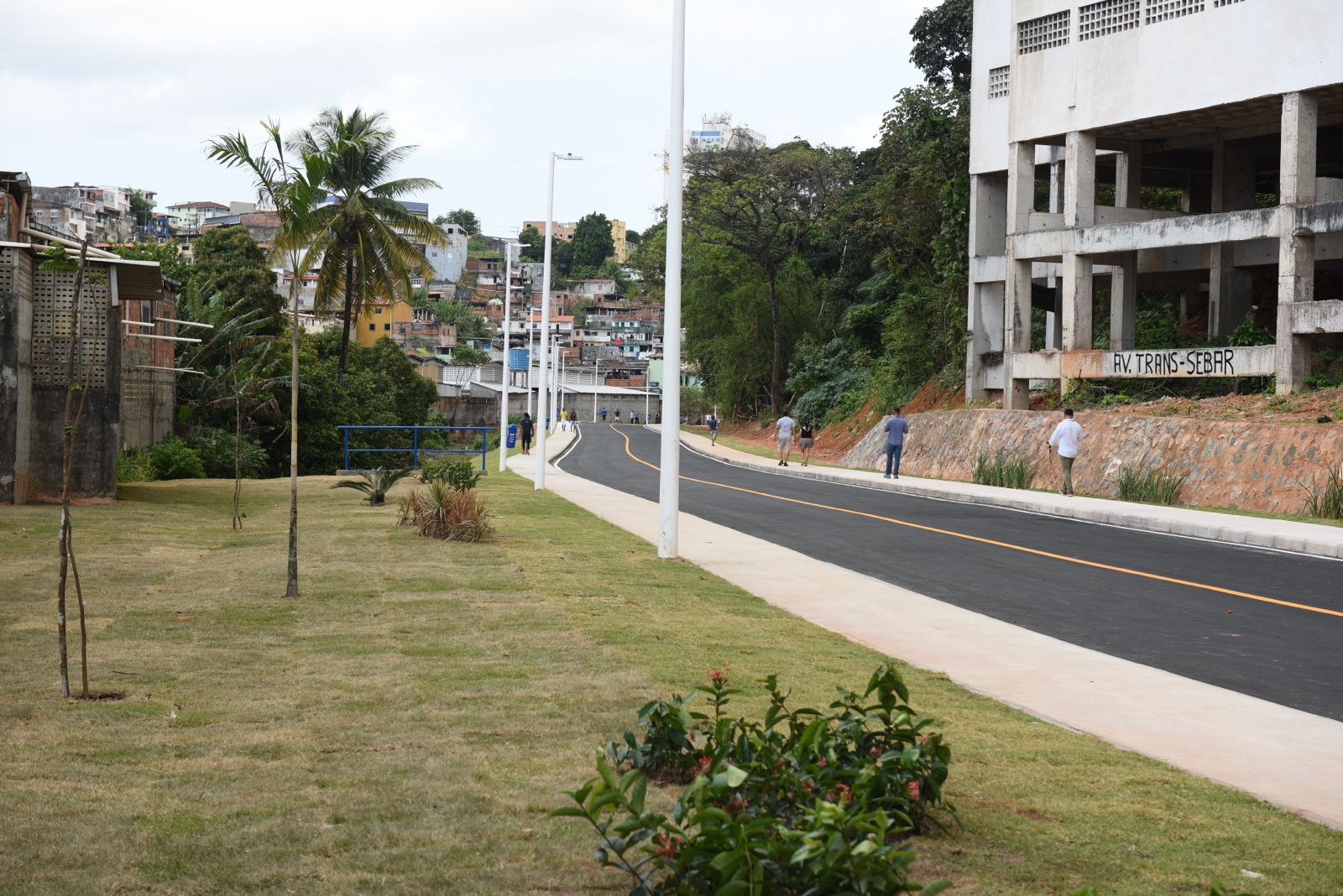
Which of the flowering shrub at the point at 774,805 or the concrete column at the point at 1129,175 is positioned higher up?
the concrete column at the point at 1129,175

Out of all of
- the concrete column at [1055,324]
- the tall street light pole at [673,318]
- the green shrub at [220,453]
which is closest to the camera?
the tall street light pole at [673,318]

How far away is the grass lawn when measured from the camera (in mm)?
4715

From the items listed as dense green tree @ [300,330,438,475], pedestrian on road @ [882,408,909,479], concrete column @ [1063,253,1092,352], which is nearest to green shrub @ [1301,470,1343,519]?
→ pedestrian on road @ [882,408,909,479]

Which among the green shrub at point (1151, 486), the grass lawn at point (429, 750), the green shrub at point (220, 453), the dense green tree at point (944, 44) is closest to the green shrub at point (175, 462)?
the green shrub at point (220, 453)

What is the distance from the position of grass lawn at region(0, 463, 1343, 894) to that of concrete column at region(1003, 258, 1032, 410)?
28326mm

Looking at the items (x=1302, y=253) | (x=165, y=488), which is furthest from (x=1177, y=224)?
(x=165, y=488)

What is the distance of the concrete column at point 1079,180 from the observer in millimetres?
36781

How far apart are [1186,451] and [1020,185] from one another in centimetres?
1451

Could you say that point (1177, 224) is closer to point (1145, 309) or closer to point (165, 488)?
point (1145, 309)

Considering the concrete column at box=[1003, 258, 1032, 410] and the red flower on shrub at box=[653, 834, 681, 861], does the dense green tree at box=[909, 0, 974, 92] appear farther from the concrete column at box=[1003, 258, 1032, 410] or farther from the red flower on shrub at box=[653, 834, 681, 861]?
the red flower on shrub at box=[653, 834, 681, 861]

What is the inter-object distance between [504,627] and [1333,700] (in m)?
Result: 5.66

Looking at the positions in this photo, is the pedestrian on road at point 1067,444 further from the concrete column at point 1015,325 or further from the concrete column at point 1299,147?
the concrete column at point 1015,325

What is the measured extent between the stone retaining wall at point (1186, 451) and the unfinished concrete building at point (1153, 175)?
285 cm

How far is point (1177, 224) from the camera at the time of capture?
3397 cm
